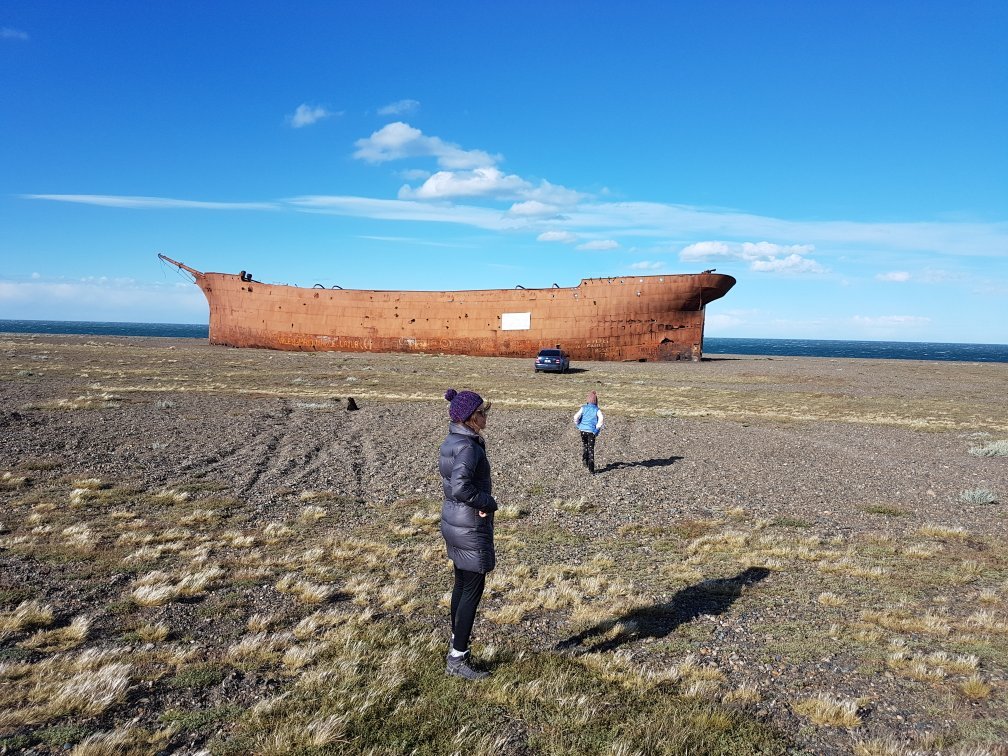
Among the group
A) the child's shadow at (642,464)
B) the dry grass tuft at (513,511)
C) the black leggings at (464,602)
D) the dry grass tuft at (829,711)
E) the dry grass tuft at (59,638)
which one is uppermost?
the black leggings at (464,602)

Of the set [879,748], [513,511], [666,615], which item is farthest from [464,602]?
[513,511]

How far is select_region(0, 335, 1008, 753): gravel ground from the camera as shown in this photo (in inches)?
218

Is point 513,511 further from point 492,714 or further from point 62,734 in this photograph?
point 62,734

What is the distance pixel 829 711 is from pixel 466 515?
3.09 metres

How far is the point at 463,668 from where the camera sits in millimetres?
4828

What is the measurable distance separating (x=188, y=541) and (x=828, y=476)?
12686 millimetres

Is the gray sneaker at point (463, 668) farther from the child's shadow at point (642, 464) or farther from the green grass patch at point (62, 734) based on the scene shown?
the child's shadow at point (642, 464)

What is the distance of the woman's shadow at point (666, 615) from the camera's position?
226 inches

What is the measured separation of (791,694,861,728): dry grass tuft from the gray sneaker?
2471mm

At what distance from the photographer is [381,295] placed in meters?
49.2

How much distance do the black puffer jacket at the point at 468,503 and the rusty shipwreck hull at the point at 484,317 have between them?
40584 mm

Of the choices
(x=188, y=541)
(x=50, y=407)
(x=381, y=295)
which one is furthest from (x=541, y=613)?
(x=381, y=295)

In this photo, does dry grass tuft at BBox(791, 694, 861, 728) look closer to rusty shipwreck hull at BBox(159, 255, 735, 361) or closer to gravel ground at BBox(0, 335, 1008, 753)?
gravel ground at BBox(0, 335, 1008, 753)

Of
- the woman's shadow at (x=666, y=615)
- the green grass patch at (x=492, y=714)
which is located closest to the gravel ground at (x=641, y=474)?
the woman's shadow at (x=666, y=615)
